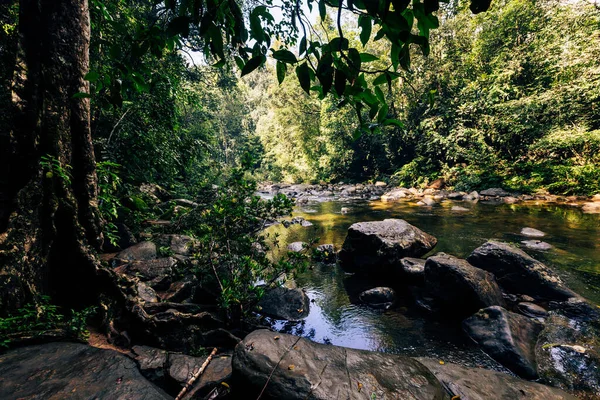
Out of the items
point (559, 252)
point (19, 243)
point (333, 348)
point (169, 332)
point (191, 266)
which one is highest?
point (19, 243)

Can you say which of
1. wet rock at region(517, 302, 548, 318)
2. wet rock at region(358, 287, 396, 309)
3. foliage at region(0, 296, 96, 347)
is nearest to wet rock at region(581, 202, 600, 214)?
wet rock at region(517, 302, 548, 318)

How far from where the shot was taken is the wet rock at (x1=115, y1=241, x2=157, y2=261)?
5.46 m

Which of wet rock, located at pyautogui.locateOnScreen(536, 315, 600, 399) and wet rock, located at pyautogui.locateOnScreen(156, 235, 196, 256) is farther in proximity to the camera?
wet rock, located at pyautogui.locateOnScreen(156, 235, 196, 256)

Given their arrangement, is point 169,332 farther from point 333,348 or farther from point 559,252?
point 559,252

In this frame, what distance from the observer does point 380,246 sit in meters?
Result: 6.68

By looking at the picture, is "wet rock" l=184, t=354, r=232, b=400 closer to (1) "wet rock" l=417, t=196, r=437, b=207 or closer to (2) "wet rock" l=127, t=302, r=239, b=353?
(2) "wet rock" l=127, t=302, r=239, b=353

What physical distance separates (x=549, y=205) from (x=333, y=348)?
14789 mm

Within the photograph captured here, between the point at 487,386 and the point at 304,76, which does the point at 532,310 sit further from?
the point at 304,76

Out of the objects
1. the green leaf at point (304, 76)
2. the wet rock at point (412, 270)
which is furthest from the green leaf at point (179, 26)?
the wet rock at point (412, 270)

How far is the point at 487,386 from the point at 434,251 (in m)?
5.33

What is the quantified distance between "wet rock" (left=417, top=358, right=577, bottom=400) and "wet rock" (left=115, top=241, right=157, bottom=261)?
5288mm

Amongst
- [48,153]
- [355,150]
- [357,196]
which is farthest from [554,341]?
[355,150]

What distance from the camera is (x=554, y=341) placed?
3.77 metres

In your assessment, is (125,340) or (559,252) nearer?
(125,340)
